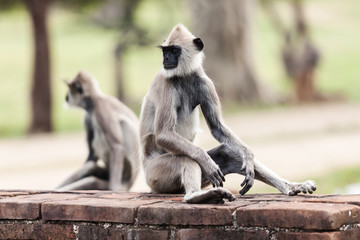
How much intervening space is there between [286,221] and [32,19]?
15906 mm

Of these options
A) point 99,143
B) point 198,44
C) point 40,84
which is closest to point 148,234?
point 198,44

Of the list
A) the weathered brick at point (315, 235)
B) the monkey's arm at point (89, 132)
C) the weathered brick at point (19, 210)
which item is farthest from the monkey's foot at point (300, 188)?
the monkey's arm at point (89, 132)

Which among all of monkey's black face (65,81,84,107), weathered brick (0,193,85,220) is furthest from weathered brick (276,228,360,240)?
monkey's black face (65,81,84,107)

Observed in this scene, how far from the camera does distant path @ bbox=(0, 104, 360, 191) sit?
10.9 meters

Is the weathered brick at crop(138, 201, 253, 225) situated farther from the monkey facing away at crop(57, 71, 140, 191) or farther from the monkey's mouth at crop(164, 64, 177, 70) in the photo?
the monkey facing away at crop(57, 71, 140, 191)

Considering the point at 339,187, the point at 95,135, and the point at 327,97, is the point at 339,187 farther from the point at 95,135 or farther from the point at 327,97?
the point at 327,97

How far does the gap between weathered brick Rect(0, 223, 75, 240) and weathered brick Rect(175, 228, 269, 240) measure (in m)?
0.57

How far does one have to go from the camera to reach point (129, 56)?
121ft

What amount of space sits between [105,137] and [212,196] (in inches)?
130

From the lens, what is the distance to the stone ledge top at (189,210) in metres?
3.37

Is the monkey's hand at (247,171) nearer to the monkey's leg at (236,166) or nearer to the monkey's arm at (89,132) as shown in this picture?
the monkey's leg at (236,166)

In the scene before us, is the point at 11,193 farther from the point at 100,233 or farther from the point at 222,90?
the point at 222,90

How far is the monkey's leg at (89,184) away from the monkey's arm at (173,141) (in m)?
2.37

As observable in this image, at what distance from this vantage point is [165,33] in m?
25.1
